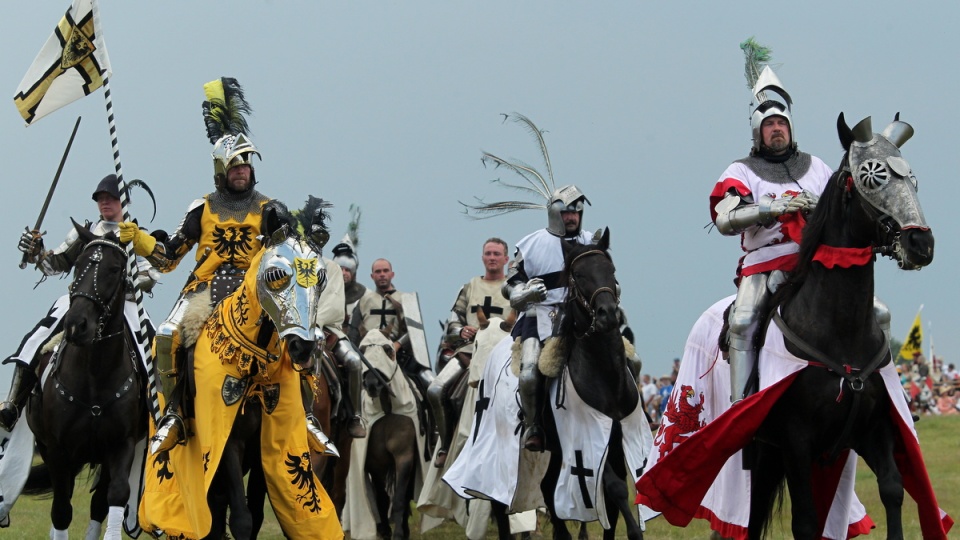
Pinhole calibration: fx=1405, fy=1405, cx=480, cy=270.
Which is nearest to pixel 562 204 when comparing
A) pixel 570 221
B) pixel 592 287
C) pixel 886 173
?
pixel 570 221

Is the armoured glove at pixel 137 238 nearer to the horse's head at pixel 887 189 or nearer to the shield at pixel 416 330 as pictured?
the horse's head at pixel 887 189

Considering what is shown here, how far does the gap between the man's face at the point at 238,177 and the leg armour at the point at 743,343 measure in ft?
11.3

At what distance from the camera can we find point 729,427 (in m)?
7.86

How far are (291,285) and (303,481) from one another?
129cm

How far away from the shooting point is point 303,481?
8.48 metres

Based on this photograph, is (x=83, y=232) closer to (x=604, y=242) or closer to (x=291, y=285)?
(x=291, y=285)

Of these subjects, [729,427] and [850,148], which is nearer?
[850,148]

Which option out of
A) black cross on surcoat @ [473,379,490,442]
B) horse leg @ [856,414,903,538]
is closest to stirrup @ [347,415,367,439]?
black cross on surcoat @ [473,379,490,442]

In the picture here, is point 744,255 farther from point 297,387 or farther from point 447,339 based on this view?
point 447,339

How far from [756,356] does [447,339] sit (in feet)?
22.4

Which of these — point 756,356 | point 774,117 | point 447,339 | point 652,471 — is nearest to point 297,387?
point 652,471

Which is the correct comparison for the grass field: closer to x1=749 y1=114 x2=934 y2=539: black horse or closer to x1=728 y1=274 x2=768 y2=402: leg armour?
x1=728 y1=274 x2=768 y2=402: leg armour

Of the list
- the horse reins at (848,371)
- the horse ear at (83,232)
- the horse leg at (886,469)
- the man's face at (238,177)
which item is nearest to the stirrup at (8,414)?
the horse ear at (83,232)

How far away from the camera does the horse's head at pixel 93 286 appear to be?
9.48m
